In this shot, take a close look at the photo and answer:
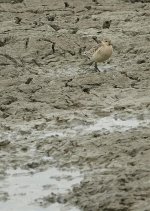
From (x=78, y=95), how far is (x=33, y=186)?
2528mm

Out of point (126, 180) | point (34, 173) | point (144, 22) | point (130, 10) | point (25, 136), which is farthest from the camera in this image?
point (130, 10)

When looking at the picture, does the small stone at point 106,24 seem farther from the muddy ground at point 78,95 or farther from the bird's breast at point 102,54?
the bird's breast at point 102,54

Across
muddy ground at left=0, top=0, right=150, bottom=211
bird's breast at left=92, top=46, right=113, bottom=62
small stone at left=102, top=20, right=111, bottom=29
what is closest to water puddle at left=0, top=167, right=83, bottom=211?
muddy ground at left=0, top=0, right=150, bottom=211

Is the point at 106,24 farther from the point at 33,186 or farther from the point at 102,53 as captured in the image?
the point at 33,186

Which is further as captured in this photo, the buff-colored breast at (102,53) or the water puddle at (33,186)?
the buff-colored breast at (102,53)

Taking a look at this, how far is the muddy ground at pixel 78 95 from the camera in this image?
5555 millimetres

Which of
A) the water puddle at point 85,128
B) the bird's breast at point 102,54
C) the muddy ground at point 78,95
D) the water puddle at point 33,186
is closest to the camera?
the water puddle at point 33,186

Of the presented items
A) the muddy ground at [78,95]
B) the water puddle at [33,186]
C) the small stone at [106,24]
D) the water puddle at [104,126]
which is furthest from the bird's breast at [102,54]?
the water puddle at [33,186]

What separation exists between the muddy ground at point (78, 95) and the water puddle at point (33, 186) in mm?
78

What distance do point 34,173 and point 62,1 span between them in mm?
7042

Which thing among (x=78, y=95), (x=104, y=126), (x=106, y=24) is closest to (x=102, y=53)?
(x=78, y=95)

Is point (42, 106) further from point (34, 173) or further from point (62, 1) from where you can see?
point (62, 1)

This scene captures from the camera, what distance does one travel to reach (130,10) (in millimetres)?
11805

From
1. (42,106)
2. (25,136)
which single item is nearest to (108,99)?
(42,106)
